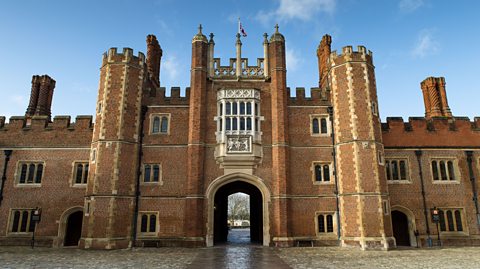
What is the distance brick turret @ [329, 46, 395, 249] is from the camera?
19.5 m

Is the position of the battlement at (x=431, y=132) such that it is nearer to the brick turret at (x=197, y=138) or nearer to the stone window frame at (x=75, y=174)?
the brick turret at (x=197, y=138)

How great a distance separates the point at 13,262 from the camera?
14.0 m

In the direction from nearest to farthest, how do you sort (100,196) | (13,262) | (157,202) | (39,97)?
1. (13,262)
2. (100,196)
3. (157,202)
4. (39,97)

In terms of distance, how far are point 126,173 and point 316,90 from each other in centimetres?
1352

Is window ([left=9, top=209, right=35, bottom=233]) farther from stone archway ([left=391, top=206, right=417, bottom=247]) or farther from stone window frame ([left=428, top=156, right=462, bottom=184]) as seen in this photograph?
stone window frame ([left=428, top=156, right=462, bottom=184])

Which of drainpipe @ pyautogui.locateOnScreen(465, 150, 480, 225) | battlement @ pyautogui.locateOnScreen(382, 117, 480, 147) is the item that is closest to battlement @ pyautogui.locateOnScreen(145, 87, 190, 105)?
battlement @ pyautogui.locateOnScreen(382, 117, 480, 147)

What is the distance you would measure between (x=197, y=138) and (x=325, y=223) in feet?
31.2

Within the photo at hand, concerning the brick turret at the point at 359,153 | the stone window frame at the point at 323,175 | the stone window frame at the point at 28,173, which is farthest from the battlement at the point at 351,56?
the stone window frame at the point at 28,173

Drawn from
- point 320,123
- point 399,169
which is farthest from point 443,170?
point 320,123

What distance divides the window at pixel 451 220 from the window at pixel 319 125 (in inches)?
367

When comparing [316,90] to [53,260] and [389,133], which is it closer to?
[389,133]

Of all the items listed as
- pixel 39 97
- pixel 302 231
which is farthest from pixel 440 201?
pixel 39 97

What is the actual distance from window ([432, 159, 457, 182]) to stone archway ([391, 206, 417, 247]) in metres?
3.22

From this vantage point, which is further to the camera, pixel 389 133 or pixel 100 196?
pixel 389 133
